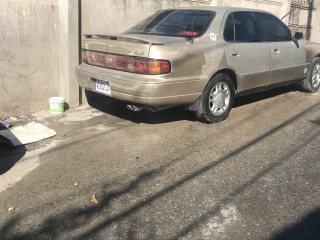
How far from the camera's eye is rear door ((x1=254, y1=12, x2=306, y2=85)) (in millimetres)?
6536

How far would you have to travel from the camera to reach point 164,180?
13.2 feet

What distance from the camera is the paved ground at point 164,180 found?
3.25 meters

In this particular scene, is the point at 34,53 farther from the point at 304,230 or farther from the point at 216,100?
the point at 304,230

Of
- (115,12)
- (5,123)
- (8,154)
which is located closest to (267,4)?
(115,12)

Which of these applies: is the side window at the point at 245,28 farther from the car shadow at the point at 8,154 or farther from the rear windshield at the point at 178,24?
the car shadow at the point at 8,154

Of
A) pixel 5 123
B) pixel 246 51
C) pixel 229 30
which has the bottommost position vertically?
pixel 5 123

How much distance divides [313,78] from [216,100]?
310cm

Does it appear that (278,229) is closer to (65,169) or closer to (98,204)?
(98,204)

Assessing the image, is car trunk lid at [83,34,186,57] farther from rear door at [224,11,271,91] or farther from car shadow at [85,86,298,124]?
Answer: car shadow at [85,86,298,124]

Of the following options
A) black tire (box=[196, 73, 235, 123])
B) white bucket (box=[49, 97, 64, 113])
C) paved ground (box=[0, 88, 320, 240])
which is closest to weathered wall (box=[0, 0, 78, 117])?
white bucket (box=[49, 97, 64, 113])

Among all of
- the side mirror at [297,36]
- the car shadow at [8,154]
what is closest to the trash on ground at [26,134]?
the car shadow at [8,154]

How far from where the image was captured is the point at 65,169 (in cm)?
428

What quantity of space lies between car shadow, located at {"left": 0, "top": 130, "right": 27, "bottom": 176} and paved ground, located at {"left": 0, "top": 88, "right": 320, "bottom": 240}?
0.4 inches

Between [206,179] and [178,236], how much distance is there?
41.3 inches
